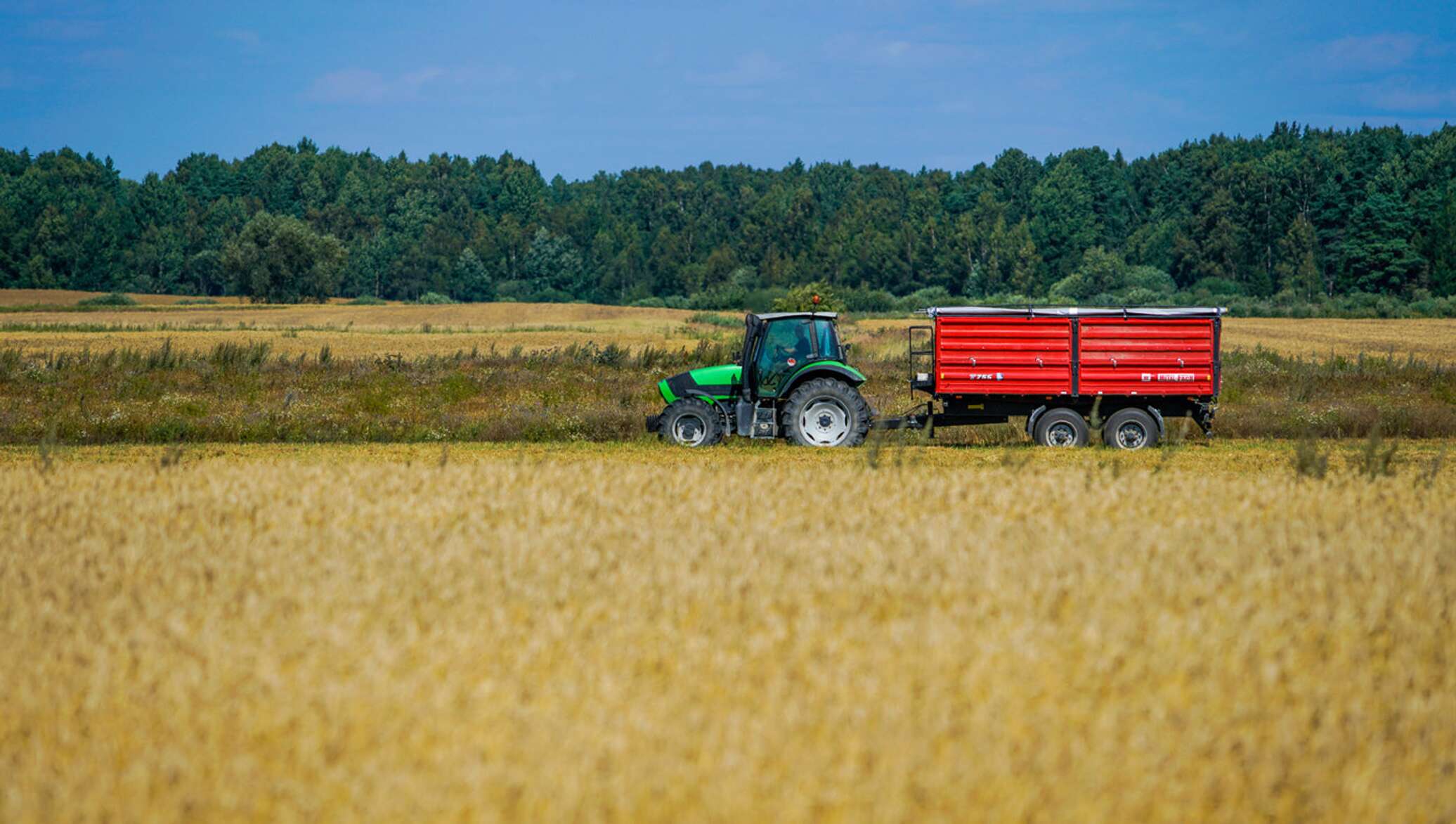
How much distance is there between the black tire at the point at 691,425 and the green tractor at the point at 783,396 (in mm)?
11

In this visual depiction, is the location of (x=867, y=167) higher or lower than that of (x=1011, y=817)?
higher

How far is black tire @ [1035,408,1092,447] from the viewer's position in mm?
21719

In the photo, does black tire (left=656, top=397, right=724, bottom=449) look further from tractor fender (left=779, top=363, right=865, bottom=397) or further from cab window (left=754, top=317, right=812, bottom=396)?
tractor fender (left=779, top=363, right=865, bottom=397)

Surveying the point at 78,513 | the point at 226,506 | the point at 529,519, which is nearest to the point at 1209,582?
the point at 529,519

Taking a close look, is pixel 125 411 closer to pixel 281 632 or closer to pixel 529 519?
pixel 529 519

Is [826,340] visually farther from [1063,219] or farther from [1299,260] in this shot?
[1063,219]

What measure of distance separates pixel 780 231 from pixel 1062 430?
120221 millimetres

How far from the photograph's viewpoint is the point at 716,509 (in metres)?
10.8

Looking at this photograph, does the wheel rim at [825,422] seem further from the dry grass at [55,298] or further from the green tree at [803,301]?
the dry grass at [55,298]

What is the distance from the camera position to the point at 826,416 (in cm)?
2016

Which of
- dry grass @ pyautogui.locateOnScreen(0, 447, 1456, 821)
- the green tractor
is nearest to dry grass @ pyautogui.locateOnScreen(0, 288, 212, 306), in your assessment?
the green tractor

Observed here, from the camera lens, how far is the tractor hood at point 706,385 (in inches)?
822

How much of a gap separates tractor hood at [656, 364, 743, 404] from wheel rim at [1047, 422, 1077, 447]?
531 cm

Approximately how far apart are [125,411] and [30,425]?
1.51m
